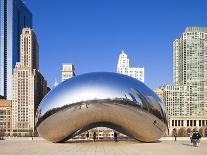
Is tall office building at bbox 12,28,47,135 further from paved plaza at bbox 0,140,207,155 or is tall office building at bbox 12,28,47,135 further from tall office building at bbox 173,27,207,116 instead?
paved plaza at bbox 0,140,207,155

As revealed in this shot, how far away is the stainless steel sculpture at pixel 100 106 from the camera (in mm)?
22891

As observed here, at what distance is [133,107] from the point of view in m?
23.2

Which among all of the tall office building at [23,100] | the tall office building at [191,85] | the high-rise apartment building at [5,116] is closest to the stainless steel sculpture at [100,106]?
the tall office building at [23,100]

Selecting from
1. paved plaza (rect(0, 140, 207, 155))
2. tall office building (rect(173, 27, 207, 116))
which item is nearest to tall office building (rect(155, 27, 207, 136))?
tall office building (rect(173, 27, 207, 116))

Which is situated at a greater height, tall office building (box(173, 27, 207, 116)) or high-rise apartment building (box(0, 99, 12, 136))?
tall office building (box(173, 27, 207, 116))

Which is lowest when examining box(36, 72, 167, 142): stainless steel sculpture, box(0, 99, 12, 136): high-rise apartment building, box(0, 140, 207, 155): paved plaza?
box(0, 99, 12, 136): high-rise apartment building

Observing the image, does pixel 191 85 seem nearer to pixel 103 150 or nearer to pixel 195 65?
pixel 195 65

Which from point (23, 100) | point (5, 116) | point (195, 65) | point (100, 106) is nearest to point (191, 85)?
point (195, 65)

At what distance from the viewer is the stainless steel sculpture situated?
22.9 m

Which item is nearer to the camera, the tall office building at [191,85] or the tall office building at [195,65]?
the tall office building at [191,85]

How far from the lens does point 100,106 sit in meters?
22.9

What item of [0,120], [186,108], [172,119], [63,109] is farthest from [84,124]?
[186,108]

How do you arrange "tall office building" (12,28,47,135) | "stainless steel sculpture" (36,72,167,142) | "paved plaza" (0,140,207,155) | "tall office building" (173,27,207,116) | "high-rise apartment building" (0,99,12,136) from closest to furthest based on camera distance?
"paved plaza" (0,140,207,155) → "stainless steel sculpture" (36,72,167,142) → "tall office building" (12,28,47,135) → "high-rise apartment building" (0,99,12,136) → "tall office building" (173,27,207,116)

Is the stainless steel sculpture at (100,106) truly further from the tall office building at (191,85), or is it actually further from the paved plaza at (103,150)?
the tall office building at (191,85)
